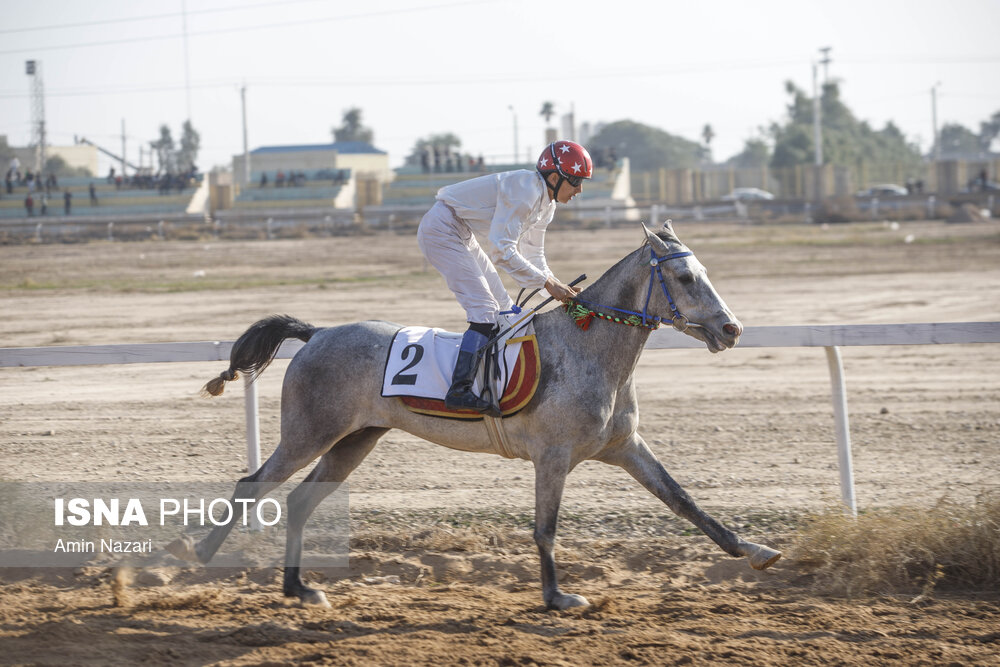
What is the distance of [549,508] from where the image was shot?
16.7 feet

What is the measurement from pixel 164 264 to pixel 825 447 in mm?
24587

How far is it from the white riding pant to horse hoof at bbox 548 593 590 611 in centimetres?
150

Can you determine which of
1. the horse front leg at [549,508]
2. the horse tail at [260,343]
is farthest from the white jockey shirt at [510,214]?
the horse tail at [260,343]

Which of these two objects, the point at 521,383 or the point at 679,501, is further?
the point at 679,501

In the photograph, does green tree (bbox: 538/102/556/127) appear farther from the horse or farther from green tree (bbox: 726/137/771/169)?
the horse

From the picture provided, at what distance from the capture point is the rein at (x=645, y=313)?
5.00 m

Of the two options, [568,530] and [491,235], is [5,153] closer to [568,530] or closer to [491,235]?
[568,530]

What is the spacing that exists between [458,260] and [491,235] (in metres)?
0.36

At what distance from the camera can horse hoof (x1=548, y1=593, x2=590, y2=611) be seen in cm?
496

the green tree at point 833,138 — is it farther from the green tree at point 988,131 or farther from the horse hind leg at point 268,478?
the horse hind leg at point 268,478

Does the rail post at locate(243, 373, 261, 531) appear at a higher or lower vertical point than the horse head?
lower

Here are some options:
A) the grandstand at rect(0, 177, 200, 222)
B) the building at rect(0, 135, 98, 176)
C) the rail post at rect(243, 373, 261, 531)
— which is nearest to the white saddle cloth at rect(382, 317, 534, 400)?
the rail post at rect(243, 373, 261, 531)

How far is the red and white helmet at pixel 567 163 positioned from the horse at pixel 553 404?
0.51m

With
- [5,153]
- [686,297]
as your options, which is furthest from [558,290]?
[5,153]
